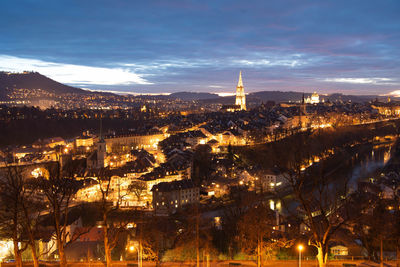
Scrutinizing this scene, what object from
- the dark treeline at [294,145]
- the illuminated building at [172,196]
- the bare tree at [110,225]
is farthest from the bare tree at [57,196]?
the dark treeline at [294,145]

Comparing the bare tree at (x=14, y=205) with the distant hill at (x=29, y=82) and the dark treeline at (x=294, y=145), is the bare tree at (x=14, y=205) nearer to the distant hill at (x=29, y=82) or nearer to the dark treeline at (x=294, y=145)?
the dark treeline at (x=294, y=145)

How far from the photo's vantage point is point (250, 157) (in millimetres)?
18172

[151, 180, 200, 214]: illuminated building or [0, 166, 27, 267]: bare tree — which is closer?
[0, 166, 27, 267]: bare tree

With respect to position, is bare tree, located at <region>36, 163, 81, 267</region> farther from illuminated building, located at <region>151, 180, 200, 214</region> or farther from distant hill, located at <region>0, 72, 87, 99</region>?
distant hill, located at <region>0, 72, 87, 99</region>

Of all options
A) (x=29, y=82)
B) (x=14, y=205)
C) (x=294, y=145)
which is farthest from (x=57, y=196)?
(x=29, y=82)

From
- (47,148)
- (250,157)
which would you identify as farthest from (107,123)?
(250,157)

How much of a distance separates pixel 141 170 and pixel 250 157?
22.1ft

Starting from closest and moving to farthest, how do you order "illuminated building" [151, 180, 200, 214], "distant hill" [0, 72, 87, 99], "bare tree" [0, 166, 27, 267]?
1. "bare tree" [0, 166, 27, 267]
2. "illuminated building" [151, 180, 200, 214]
3. "distant hill" [0, 72, 87, 99]

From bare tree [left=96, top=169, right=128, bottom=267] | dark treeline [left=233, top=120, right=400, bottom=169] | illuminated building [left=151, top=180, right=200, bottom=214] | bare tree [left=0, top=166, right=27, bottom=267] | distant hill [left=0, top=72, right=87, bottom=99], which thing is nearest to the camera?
bare tree [left=0, top=166, right=27, bottom=267]

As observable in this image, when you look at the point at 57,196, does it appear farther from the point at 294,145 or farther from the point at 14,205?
the point at 294,145

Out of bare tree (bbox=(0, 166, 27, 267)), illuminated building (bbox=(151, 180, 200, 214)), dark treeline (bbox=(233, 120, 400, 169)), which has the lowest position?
illuminated building (bbox=(151, 180, 200, 214))

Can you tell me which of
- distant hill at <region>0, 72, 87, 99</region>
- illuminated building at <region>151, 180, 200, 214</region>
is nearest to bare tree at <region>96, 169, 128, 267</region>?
illuminated building at <region>151, 180, 200, 214</region>

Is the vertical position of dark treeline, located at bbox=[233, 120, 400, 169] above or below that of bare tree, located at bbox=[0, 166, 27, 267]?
below

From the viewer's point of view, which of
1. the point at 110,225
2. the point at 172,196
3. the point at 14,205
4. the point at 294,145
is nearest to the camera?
the point at 14,205
